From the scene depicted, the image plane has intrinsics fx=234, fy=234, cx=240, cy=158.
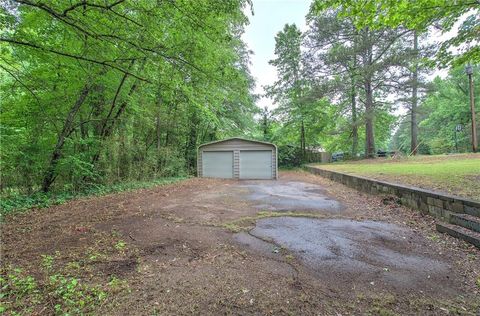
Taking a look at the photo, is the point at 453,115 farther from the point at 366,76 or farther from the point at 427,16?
the point at 427,16

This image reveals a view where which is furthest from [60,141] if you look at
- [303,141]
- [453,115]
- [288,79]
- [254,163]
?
[453,115]

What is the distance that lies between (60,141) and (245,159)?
8.04m

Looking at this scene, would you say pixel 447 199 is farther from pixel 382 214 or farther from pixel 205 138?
pixel 205 138

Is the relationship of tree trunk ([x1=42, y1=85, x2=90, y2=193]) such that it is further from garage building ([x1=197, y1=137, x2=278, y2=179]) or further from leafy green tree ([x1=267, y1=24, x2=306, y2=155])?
leafy green tree ([x1=267, y1=24, x2=306, y2=155])

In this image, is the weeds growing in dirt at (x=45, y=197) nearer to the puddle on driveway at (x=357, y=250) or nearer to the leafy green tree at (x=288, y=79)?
the puddle on driveway at (x=357, y=250)

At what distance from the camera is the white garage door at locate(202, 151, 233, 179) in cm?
1258

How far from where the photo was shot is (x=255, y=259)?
262cm

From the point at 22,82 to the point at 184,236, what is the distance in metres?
5.33

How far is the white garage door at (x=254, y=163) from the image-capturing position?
489 inches

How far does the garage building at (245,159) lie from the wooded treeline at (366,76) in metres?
5.14

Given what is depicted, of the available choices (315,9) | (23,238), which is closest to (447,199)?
(315,9)

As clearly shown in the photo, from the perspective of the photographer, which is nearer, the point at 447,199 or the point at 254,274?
the point at 254,274

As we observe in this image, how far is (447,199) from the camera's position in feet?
12.3

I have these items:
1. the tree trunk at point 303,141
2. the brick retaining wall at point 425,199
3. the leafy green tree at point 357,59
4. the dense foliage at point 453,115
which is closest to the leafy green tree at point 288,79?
the tree trunk at point 303,141
